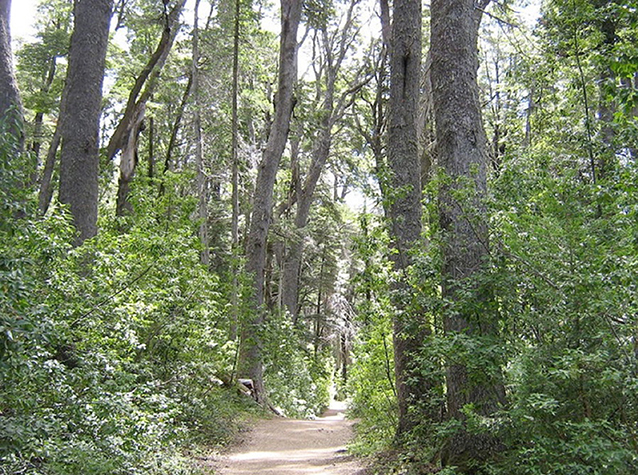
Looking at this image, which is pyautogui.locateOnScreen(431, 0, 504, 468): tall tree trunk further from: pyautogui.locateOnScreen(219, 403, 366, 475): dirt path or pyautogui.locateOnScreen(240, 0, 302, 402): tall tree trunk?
pyautogui.locateOnScreen(240, 0, 302, 402): tall tree trunk

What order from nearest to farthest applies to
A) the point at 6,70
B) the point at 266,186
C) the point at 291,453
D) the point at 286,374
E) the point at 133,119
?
1. the point at 6,70
2. the point at 291,453
3. the point at 266,186
4. the point at 133,119
5. the point at 286,374

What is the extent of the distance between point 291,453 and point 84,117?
6016mm

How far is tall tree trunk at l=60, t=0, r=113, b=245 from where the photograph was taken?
7.34m

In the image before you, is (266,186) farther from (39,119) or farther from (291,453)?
(39,119)

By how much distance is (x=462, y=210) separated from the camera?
5027 millimetres

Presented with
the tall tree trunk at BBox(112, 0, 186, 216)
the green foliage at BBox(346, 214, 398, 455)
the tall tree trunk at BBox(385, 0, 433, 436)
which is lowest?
the green foliage at BBox(346, 214, 398, 455)

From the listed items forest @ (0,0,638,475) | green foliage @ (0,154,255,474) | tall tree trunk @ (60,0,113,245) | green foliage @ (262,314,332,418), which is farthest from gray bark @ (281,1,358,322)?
tall tree trunk @ (60,0,113,245)

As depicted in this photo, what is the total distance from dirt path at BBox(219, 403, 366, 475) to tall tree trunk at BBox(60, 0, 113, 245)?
12.7 ft

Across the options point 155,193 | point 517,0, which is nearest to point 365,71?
point 517,0

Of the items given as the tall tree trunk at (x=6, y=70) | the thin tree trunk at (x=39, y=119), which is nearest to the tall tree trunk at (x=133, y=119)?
the tall tree trunk at (x=6, y=70)

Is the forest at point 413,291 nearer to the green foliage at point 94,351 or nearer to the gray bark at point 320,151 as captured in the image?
the green foliage at point 94,351

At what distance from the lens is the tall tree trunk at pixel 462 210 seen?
185 inches

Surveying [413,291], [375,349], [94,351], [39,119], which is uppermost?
[39,119]

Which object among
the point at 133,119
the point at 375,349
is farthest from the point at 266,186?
the point at 375,349
